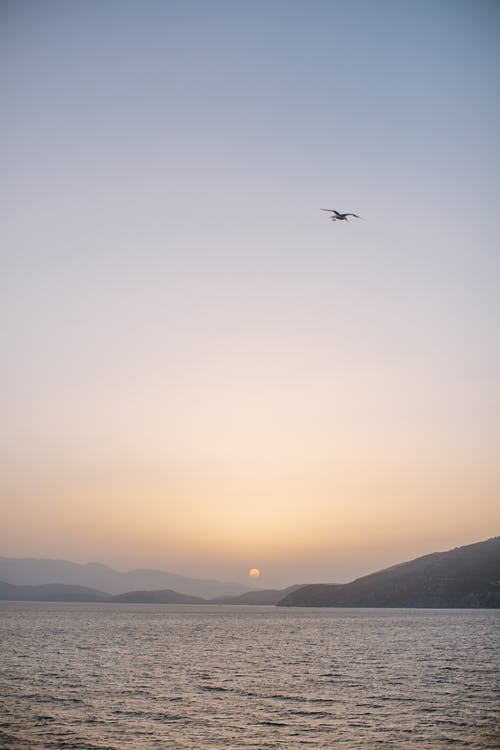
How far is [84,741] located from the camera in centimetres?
4269

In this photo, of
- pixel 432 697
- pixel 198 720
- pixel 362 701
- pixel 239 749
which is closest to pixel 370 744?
pixel 239 749

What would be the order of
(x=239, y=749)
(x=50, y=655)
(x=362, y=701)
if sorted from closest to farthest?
(x=239, y=749) < (x=362, y=701) < (x=50, y=655)

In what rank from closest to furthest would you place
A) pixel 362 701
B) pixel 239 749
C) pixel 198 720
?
1. pixel 239 749
2. pixel 198 720
3. pixel 362 701

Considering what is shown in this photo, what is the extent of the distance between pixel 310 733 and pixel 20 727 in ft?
65.1

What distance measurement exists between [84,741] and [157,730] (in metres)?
5.66

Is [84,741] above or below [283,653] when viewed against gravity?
above

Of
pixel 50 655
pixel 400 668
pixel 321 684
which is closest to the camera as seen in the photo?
pixel 321 684

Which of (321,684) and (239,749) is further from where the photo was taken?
(321,684)

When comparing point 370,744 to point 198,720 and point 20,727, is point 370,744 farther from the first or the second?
point 20,727

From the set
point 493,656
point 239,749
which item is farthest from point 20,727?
point 493,656

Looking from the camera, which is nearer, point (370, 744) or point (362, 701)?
point (370, 744)

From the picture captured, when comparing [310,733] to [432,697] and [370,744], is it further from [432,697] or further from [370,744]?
[432,697]

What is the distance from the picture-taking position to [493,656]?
340 feet

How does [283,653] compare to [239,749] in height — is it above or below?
below
